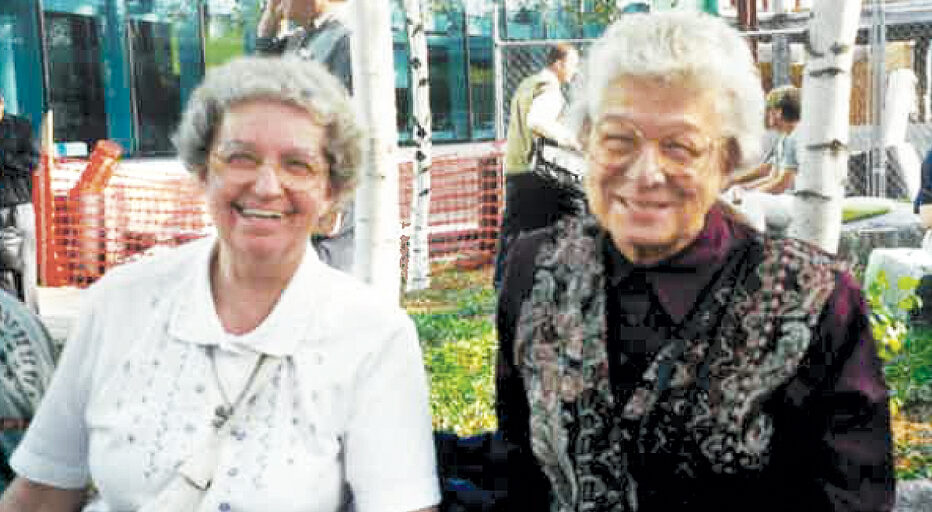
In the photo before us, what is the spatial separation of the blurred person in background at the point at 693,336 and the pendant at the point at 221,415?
0.57 metres

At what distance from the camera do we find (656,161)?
6.76 feet

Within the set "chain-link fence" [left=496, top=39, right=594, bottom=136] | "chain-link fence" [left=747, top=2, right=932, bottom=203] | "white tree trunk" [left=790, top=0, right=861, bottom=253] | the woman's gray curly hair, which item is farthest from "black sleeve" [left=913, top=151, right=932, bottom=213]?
"chain-link fence" [left=496, top=39, right=594, bottom=136]

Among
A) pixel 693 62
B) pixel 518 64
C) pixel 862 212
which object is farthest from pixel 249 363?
pixel 518 64

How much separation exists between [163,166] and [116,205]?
560 millimetres

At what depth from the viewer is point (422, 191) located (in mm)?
10219

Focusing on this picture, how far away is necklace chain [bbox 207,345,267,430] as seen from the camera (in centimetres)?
215

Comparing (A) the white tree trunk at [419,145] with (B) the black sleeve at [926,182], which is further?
(A) the white tree trunk at [419,145]

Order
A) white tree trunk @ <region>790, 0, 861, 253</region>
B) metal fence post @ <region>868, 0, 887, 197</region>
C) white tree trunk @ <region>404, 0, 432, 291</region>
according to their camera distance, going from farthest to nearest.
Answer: metal fence post @ <region>868, 0, 887, 197</region>
white tree trunk @ <region>404, 0, 432, 291</region>
white tree trunk @ <region>790, 0, 861, 253</region>

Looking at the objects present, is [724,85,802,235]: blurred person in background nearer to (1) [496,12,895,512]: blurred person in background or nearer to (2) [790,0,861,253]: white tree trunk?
(2) [790,0,861,253]: white tree trunk

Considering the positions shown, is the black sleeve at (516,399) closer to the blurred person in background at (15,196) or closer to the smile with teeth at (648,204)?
the smile with teeth at (648,204)

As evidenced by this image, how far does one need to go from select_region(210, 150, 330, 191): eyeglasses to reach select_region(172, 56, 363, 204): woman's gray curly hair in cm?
5

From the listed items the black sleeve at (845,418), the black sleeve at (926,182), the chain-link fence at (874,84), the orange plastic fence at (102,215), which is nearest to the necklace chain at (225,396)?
the black sleeve at (845,418)

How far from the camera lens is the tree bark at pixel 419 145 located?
9.81 meters

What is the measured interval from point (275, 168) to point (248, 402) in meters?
0.45
